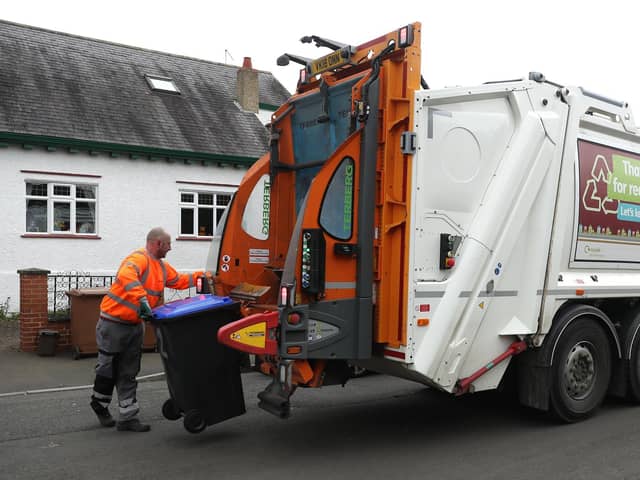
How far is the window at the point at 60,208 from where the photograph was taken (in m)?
13.7

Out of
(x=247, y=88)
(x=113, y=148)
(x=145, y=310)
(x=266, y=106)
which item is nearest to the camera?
(x=145, y=310)

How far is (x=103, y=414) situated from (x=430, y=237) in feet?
10.5

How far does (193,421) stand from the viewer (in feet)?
16.7

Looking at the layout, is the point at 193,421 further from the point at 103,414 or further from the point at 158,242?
the point at 158,242

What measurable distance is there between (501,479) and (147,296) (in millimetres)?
3109

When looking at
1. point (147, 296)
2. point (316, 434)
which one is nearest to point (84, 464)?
point (147, 296)

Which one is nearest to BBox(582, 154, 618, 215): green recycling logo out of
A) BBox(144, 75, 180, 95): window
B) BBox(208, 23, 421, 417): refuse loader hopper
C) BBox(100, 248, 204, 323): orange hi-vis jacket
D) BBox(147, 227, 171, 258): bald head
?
BBox(208, 23, 421, 417): refuse loader hopper

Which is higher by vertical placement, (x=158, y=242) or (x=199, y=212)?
(x=199, y=212)

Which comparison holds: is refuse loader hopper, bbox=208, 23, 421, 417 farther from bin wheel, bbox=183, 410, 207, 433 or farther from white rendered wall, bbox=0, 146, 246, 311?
white rendered wall, bbox=0, 146, 246, 311

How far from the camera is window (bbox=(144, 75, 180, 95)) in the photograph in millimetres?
17000

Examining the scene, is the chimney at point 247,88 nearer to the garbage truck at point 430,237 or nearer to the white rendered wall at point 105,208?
the white rendered wall at point 105,208

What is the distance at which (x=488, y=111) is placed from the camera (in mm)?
5094

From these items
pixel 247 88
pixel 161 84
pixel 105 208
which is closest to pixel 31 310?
pixel 105 208

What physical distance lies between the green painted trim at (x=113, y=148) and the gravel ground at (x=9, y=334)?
3.57m
